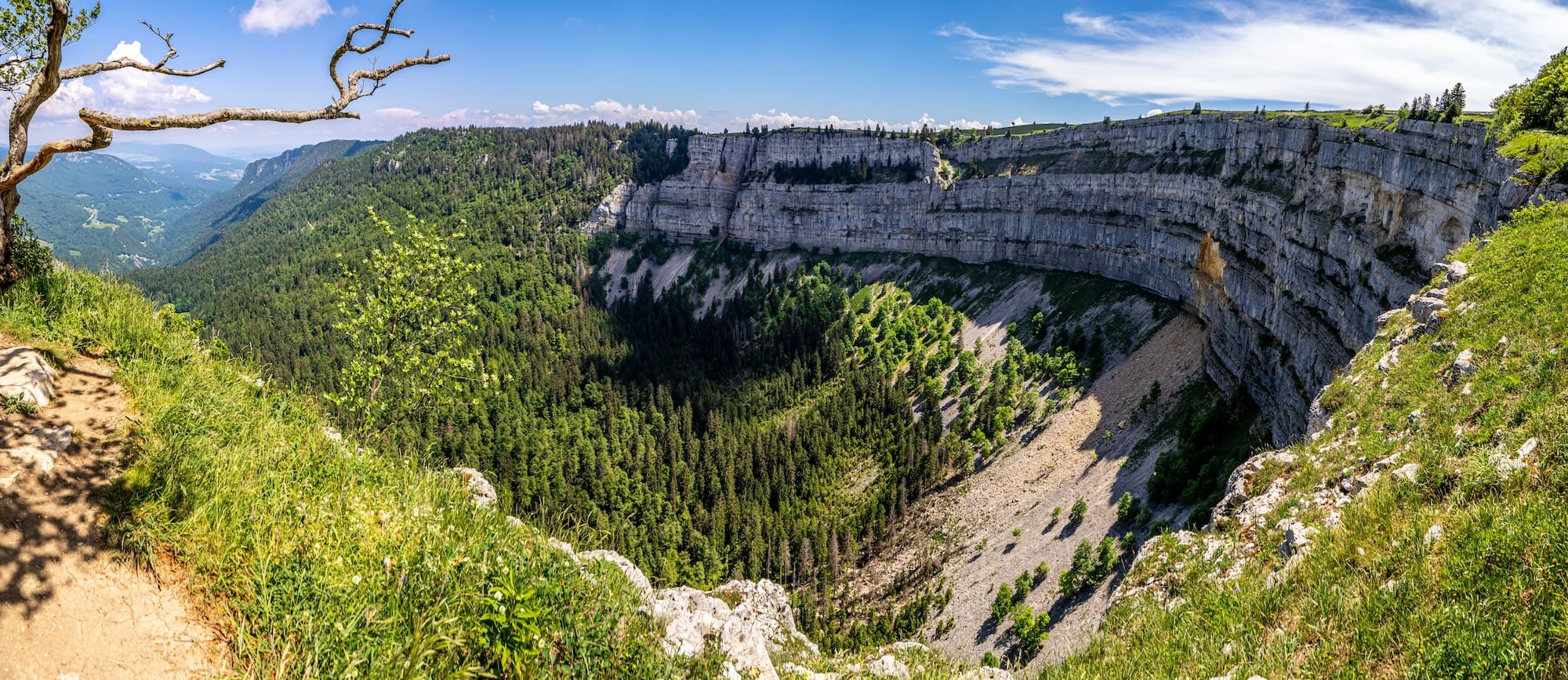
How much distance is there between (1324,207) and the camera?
44.0 m

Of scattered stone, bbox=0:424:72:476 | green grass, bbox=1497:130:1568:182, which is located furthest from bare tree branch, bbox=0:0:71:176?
green grass, bbox=1497:130:1568:182

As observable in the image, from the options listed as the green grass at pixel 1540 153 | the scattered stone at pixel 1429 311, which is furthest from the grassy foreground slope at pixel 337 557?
the green grass at pixel 1540 153

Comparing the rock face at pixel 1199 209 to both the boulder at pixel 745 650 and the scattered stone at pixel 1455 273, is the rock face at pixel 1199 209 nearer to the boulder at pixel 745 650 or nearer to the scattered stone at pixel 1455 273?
the scattered stone at pixel 1455 273

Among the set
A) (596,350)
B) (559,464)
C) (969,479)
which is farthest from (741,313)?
(969,479)

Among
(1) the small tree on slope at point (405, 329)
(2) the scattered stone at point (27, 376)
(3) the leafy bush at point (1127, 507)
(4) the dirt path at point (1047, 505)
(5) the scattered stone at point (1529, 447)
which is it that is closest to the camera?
(2) the scattered stone at point (27, 376)

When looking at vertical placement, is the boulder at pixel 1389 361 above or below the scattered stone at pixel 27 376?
below

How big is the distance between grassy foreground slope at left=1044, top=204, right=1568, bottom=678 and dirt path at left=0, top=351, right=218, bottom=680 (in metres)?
13.1

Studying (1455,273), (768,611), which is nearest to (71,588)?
(768,611)

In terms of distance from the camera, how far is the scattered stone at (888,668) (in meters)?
11.8

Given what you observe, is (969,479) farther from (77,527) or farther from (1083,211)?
(77,527)

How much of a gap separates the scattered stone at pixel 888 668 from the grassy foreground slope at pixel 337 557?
402cm

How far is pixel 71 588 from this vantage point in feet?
24.4

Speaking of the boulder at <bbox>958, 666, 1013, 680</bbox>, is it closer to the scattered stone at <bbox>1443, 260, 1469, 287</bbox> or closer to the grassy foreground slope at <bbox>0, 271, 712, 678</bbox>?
the grassy foreground slope at <bbox>0, 271, 712, 678</bbox>

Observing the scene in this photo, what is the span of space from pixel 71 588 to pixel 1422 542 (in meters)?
18.7
